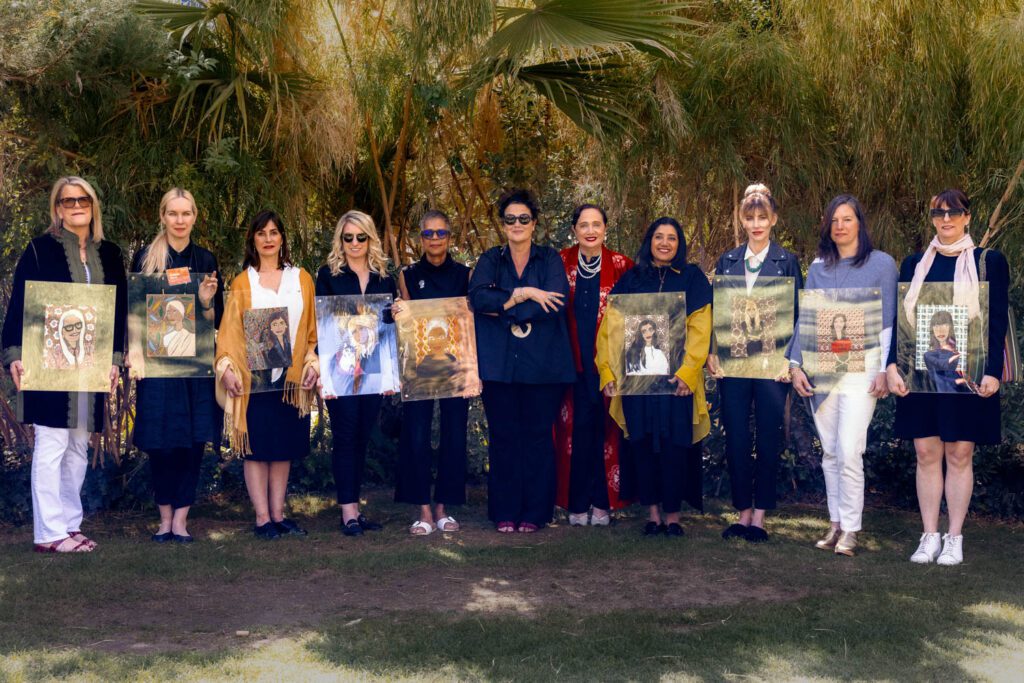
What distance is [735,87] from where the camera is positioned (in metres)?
6.58

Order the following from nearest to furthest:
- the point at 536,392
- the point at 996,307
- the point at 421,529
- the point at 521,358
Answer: the point at 996,307, the point at 521,358, the point at 536,392, the point at 421,529

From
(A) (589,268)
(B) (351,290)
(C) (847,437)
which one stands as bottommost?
(C) (847,437)

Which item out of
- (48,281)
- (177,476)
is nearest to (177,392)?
(177,476)

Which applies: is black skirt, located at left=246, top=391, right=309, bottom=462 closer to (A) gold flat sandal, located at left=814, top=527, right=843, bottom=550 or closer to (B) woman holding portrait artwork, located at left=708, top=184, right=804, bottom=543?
(B) woman holding portrait artwork, located at left=708, top=184, right=804, bottom=543

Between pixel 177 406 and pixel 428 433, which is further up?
pixel 177 406

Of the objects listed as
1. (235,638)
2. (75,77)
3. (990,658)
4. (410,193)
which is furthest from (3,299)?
(990,658)

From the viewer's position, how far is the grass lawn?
401 cm

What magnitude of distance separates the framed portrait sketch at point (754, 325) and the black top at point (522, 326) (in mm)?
861

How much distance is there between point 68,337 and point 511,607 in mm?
2718

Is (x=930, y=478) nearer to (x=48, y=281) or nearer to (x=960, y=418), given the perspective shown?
(x=960, y=418)

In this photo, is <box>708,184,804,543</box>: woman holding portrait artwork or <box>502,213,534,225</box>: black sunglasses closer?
<box>708,184,804,543</box>: woman holding portrait artwork

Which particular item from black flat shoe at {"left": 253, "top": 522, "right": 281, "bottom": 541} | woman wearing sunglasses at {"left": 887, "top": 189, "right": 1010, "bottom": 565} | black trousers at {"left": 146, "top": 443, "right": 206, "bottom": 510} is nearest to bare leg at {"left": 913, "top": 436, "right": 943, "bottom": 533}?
woman wearing sunglasses at {"left": 887, "top": 189, "right": 1010, "bottom": 565}

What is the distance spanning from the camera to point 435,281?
20.1 ft

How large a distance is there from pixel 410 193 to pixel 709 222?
208cm
